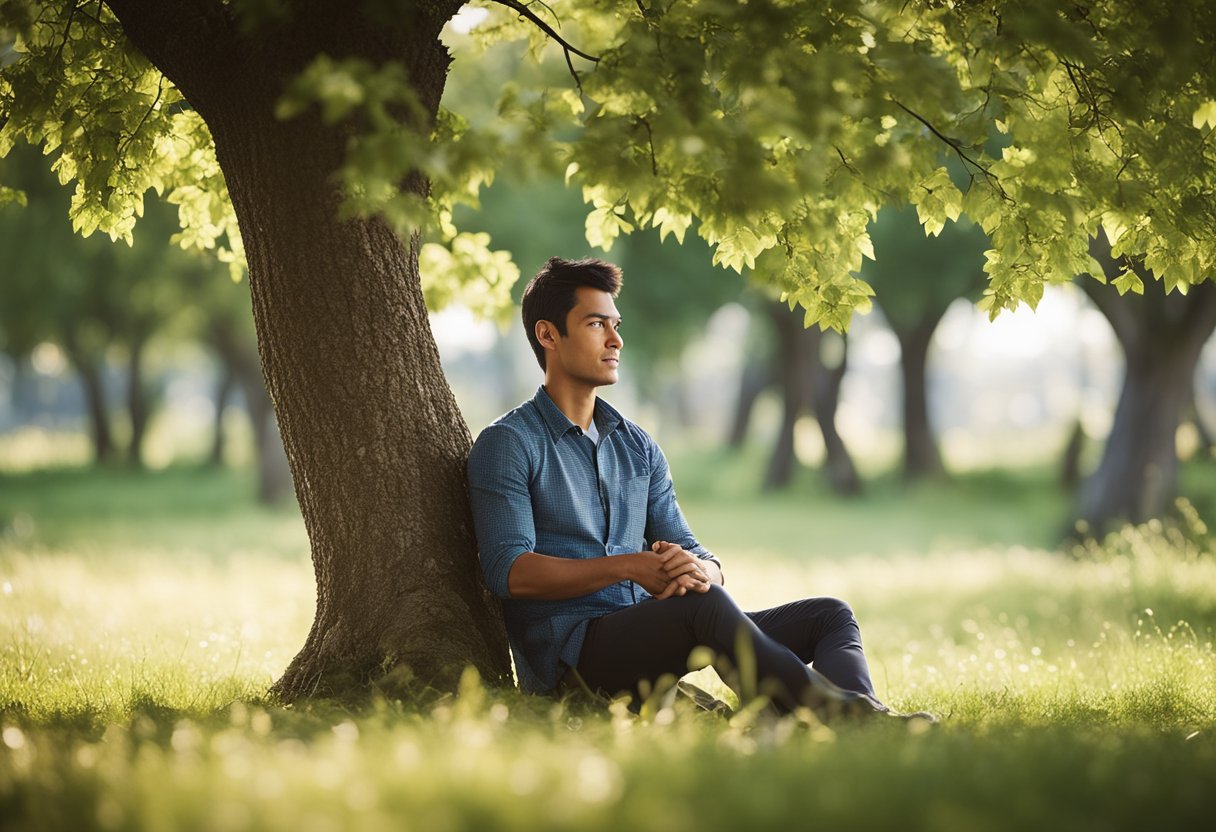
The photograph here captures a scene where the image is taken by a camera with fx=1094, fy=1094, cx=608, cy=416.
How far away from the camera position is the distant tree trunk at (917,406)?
27500 millimetres

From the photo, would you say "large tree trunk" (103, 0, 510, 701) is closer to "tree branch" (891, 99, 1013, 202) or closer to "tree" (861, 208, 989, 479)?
"tree branch" (891, 99, 1013, 202)

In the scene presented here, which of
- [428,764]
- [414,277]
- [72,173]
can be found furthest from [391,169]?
[72,173]

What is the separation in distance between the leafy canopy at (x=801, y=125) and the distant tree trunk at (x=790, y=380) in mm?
22720

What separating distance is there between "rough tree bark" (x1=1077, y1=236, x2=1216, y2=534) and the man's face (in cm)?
1103

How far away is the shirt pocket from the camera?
17.2ft

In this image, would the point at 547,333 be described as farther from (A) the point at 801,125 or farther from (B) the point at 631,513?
(A) the point at 801,125

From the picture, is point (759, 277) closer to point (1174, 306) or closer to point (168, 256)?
point (1174, 306)

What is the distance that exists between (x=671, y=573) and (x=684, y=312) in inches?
887

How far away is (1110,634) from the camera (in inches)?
327

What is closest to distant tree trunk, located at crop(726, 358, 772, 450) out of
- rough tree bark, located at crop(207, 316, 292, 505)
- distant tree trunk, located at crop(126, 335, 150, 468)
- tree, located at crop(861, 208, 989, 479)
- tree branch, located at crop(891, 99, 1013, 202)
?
tree, located at crop(861, 208, 989, 479)

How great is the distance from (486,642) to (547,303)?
1.66 meters

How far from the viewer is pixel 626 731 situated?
374 centimetres

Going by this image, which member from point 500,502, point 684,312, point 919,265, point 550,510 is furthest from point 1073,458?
point 500,502

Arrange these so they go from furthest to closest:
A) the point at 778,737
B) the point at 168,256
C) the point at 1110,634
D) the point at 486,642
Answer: the point at 168,256 < the point at 1110,634 < the point at 486,642 < the point at 778,737
